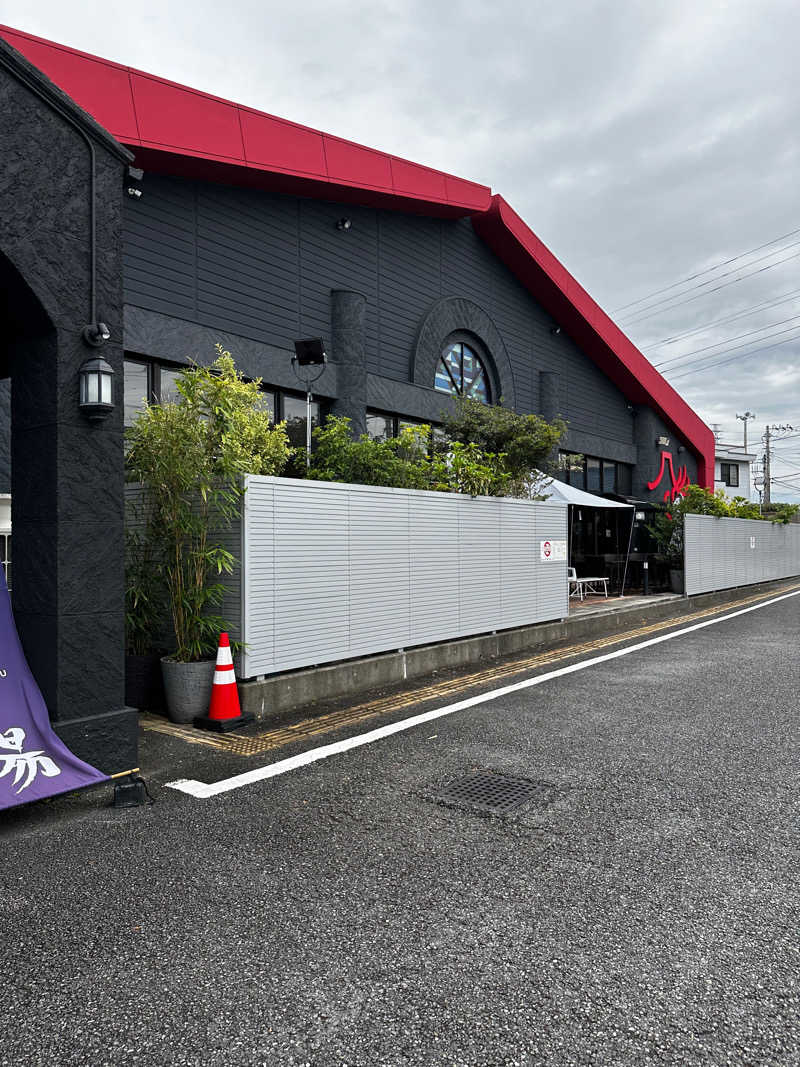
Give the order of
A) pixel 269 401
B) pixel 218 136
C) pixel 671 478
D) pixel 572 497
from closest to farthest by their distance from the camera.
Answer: pixel 218 136, pixel 269 401, pixel 572 497, pixel 671 478

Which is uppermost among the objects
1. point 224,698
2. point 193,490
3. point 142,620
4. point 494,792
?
point 193,490

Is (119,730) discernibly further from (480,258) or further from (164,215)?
(480,258)

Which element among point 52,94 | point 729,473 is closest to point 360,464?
point 52,94

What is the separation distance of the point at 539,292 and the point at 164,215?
11.9m

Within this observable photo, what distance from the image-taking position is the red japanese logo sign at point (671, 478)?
25.6 metres

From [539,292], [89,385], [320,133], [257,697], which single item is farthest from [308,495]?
[539,292]

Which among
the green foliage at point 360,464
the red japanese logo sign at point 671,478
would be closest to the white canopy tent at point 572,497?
the green foliage at point 360,464

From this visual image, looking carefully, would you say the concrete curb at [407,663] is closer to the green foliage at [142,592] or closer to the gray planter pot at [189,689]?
the gray planter pot at [189,689]

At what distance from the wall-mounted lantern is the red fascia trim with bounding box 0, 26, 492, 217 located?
238 inches

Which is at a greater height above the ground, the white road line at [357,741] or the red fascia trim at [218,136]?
the red fascia trim at [218,136]

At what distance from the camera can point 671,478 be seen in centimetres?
2678

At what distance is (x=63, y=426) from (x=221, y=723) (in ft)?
8.93

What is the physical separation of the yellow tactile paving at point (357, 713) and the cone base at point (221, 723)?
0.09 metres

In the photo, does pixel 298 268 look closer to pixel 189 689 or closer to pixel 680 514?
pixel 189 689
